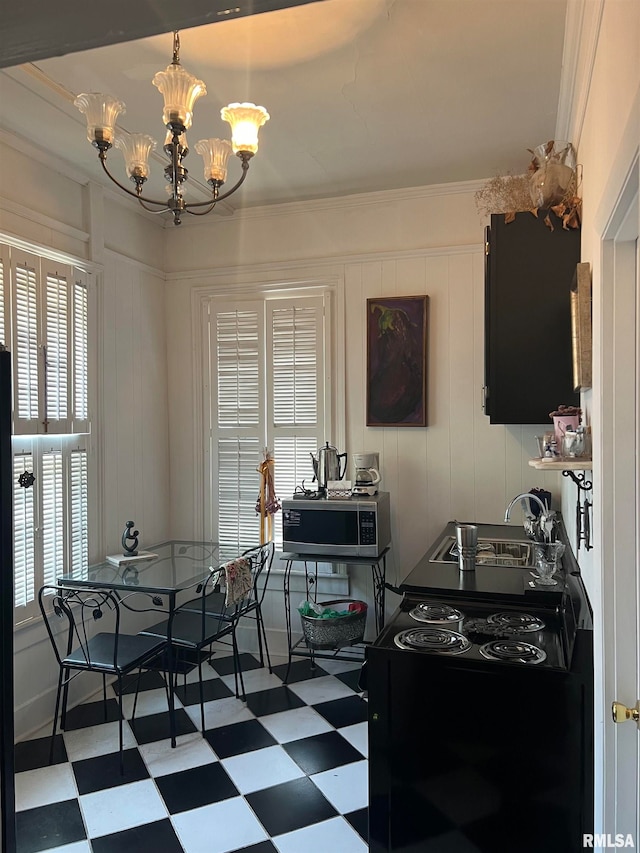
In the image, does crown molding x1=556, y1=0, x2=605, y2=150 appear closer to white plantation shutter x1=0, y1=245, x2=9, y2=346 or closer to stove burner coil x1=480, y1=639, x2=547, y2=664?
stove burner coil x1=480, y1=639, x2=547, y2=664

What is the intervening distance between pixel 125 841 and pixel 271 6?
255 centimetres

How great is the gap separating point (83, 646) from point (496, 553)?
2.09m

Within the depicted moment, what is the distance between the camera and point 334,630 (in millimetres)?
3447

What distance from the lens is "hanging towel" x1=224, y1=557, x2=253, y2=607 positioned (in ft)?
10.3

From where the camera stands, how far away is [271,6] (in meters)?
0.82

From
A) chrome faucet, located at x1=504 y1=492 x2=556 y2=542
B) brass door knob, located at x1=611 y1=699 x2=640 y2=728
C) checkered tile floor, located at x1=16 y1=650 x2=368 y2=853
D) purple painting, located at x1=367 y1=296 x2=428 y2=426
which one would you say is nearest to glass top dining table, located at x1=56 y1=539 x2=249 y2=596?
checkered tile floor, located at x1=16 y1=650 x2=368 y2=853

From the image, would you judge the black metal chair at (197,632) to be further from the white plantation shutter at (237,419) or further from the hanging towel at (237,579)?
the white plantation shutter at (237,419)

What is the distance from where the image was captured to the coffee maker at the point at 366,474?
3.52m

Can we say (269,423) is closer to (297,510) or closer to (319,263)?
(297,510)

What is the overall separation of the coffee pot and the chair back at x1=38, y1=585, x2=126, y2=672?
1.28 metres

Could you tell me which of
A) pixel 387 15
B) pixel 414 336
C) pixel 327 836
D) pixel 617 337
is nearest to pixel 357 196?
pixel 414 336

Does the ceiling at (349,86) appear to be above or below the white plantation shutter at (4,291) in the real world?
above

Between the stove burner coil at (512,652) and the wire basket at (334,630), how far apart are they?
5.16 feet

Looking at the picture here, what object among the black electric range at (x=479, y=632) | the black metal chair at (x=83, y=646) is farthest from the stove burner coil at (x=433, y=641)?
the black metal chair at (x=83, y=646)
